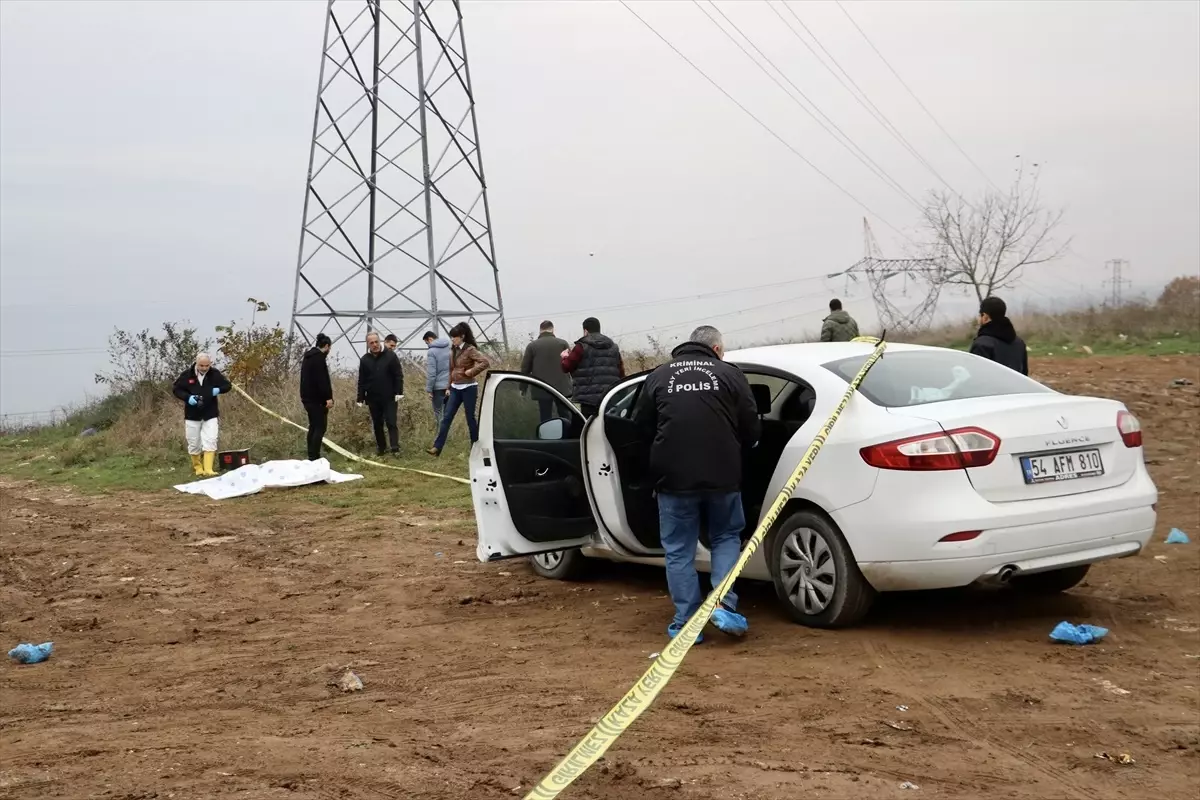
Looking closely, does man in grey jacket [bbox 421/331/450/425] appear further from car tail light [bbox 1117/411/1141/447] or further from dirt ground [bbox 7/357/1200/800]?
car tail light [bbox 1117/411/1141/447]

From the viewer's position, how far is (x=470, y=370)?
15742 mm

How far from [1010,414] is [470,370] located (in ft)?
35.1

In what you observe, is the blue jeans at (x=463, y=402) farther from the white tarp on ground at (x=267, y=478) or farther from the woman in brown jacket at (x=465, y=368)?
the white tarp on ground at (x=267, y=478)

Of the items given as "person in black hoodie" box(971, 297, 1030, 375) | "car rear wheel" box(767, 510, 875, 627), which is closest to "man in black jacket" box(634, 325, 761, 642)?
"car rear wheel" box(767, 510, 875, 627)

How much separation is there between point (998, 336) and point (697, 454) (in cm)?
401

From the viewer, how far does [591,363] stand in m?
13.1

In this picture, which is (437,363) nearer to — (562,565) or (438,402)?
(438,402)

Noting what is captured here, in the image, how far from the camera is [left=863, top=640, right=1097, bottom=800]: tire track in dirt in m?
3.96

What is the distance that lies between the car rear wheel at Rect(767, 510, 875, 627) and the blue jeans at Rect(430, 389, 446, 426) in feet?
38.7

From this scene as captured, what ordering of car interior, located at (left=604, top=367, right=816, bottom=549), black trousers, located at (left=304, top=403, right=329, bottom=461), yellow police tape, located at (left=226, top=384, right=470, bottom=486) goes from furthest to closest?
black trousers, located at (left=304, top=403, right=329, bottom=461)
yellow police tape, located at (left=226, top=384, right=470, bottom=486)
car interior, located at (left=604, top=367, right=816, bottom=549)

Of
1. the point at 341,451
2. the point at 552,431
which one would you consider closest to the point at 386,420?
the point at 341,451

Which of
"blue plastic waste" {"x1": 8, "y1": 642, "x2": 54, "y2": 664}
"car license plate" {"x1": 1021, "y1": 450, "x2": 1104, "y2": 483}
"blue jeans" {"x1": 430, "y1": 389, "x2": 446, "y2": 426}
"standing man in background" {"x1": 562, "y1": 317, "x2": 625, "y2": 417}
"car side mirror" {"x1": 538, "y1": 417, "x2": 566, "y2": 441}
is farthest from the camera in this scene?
"blue jeans" {"x1": 430, "y1": 389, "x2": 446, "y2": 426}

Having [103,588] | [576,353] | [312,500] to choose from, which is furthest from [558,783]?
[312,500]

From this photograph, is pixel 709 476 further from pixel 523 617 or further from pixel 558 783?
pixel 558 783
